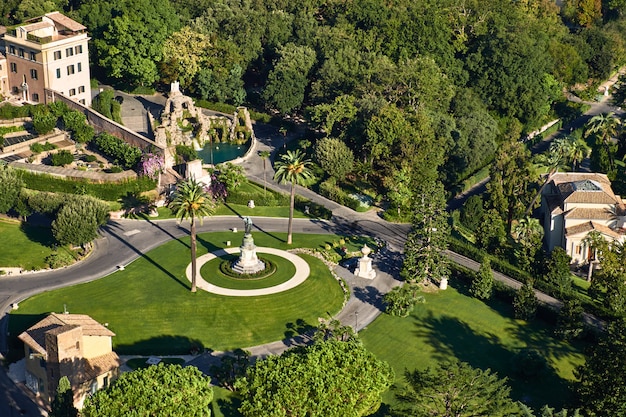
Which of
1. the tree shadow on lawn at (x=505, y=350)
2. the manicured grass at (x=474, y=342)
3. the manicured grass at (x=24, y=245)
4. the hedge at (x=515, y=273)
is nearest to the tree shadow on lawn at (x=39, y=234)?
the manicured grass at (x=24, y=245)

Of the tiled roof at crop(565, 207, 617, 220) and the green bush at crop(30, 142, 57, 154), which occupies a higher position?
the tiled roof at crop(565, 207, 617, 220)

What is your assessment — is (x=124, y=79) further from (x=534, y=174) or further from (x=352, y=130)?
(x=534, y=174)

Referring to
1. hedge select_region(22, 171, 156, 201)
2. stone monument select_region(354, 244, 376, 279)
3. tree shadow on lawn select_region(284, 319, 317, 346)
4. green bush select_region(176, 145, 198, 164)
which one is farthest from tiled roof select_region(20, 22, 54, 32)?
tree shadow on lawn select_region(284, 319, 317, 346)

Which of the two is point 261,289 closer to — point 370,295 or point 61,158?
point 370,295

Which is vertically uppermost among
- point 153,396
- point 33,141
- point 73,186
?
point 153,396

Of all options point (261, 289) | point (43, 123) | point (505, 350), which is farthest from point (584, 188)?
point (43, 123)

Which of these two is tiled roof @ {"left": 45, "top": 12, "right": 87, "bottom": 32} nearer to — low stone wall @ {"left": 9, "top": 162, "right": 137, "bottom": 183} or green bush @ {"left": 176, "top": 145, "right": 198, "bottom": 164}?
green bush @ {"left": 176, "top": 145, "right": 198, "bottom": 164}

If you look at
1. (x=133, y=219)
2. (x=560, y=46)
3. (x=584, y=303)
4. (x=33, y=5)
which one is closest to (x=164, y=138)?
(x=133, y=219)
